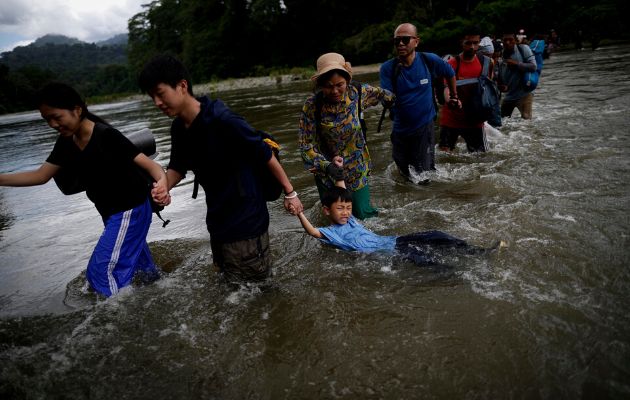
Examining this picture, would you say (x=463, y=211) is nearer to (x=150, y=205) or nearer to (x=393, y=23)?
(x=150, y=205)

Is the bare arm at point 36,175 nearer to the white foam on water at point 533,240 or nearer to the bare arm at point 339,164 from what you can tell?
the bare arm at point 339,164

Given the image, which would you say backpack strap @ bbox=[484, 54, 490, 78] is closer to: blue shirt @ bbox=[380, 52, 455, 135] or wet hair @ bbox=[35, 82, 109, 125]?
blue shirt @ bbox=[380, 52, 455, 135]

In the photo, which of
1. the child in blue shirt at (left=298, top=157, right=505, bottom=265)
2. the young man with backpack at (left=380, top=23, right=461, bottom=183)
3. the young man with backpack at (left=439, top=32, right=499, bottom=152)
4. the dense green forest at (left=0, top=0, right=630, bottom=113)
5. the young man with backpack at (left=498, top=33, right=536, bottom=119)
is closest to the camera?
the child in blue shirt at (left=298, top=157, right=505, bottom=265)

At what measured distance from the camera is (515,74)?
268 inches

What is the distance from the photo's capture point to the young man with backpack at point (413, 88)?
417 cm

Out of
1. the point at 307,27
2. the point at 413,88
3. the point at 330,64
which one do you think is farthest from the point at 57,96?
the point at 307,27

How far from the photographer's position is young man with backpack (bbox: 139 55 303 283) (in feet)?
7.10

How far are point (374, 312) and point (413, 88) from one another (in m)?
2.73

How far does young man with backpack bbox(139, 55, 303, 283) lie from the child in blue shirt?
1.70 ft

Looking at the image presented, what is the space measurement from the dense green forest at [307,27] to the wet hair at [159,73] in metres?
19.4

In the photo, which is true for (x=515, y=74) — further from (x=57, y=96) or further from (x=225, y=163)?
(x=57, y=96)

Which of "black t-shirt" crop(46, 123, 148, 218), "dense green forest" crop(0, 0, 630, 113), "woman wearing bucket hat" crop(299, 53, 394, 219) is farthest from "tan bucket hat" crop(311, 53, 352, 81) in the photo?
"dense green forest" crop(0, 0, 630, 113)

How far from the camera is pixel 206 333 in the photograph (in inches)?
108

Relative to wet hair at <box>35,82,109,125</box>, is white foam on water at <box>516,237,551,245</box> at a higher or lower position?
lower
